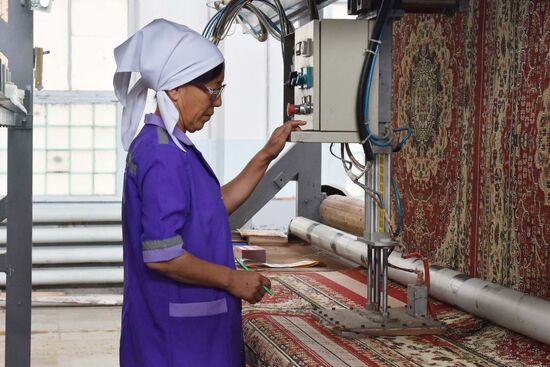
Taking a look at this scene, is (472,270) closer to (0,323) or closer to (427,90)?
(427,90)

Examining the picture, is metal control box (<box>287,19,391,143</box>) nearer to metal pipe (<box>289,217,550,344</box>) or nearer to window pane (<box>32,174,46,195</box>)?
metal pipe (<box>289,217,550,344</box>)

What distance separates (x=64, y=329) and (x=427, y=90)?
3.65 meters

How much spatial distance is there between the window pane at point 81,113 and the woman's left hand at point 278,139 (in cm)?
579

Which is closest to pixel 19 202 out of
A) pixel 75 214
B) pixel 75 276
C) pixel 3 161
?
pixel 75 276

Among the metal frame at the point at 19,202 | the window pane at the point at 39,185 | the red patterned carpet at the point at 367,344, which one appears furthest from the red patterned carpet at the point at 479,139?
the window pane at the point at 39,185

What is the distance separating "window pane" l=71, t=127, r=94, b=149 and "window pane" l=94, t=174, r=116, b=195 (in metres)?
0.31

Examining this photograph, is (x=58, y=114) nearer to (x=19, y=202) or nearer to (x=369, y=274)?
(x=19, y=202)

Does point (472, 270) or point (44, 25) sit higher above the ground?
point (44, 25)

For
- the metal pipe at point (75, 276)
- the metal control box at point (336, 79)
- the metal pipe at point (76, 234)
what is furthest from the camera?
the metal pipe at point (76, 234)

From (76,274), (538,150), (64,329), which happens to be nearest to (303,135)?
(538,150)

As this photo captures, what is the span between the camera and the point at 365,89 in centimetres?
292

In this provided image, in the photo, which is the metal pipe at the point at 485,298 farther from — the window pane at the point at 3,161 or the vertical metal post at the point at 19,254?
the window pane at the point at 3,161

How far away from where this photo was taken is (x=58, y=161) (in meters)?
8.43

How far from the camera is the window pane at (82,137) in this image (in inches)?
332
